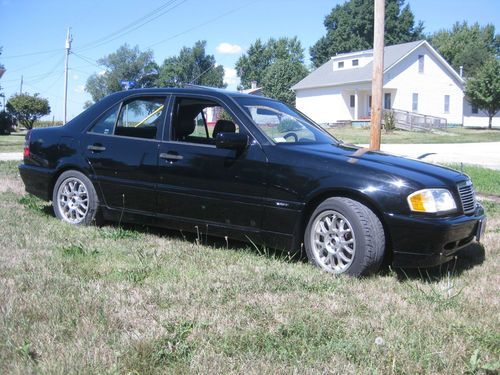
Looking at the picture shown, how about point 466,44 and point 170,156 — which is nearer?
point 170,156

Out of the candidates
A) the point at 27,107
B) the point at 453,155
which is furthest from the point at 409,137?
the point at 27,107

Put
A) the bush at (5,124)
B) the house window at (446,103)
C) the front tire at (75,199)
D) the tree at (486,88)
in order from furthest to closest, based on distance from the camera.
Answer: the house window at (446,103)
the tree at (486,88)
the bush at (5,124)
the front tire at (75,199)

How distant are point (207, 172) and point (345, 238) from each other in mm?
1415

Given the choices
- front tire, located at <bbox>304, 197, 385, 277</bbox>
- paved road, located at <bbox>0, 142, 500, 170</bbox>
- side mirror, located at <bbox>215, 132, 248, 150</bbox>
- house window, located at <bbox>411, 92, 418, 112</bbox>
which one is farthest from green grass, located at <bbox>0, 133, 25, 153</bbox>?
house window, located at <bbox>411, 92, 418, 112</bbox>

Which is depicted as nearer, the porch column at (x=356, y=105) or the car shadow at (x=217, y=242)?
the car shadow at (x=217, y=242)

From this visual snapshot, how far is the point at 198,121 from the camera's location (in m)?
5.66

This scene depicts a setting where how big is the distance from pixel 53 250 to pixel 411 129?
113 ft

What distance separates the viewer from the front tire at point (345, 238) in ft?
13.9

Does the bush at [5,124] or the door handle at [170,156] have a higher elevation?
the bush at [5,124]

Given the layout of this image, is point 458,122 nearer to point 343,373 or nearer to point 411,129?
point 411,129

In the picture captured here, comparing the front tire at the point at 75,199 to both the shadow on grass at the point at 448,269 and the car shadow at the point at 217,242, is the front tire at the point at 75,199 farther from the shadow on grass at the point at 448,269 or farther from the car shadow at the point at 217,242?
the shadow on grass at the point at 448,269

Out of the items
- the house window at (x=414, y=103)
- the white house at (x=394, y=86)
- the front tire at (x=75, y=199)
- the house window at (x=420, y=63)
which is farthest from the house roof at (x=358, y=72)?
the front tire at (x=75, y=199)

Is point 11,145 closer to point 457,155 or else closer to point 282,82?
point 457,155

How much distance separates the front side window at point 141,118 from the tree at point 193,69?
80.9 metres
